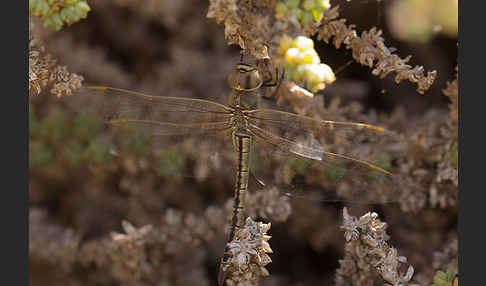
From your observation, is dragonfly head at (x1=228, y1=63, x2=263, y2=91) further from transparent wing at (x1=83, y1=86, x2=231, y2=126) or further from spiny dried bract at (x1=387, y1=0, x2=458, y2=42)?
spiny dried bract at (x1=387, y1=0, x2=458, y2=42)

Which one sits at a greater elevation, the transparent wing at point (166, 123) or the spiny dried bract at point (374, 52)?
the spiny dried bract at point (374, 52)

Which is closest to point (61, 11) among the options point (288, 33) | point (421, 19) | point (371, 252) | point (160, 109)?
point (160, 109)

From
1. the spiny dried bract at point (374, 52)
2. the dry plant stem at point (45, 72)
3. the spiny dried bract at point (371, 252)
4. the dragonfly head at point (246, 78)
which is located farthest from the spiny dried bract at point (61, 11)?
the spiny dried bract at point (371, 252)

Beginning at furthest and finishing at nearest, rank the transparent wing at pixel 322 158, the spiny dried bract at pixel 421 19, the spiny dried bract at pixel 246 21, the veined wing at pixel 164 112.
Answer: the spiny dried bract at pixel 421 19 → the veined wing at pixel 164 112 → the transparent wing at pixel 322 158 → the spiny dried bract at pixel 246 21

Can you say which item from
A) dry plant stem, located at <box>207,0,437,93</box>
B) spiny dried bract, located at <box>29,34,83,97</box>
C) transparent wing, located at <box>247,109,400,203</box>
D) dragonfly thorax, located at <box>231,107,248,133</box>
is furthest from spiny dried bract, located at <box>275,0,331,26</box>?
spiny dried bract, located at <box>29,34,83,97</box>

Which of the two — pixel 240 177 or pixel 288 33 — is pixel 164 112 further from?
pixel 288 33

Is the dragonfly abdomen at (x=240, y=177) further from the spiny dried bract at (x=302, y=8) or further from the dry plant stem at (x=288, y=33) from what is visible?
the spiny dried bract at (x=302, y=8)

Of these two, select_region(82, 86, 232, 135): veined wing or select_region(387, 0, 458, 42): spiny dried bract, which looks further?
select_region(387, 0, 458, 42): spiny dried bract
